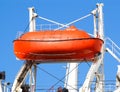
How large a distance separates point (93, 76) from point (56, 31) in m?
3.36

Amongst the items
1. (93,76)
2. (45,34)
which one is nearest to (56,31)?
(45,34)

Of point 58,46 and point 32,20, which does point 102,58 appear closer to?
point 58,46

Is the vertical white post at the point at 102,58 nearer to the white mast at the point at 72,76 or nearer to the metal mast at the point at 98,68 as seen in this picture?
the metal mast at the point at 98,68

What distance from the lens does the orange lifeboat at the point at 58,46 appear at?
3800 cm

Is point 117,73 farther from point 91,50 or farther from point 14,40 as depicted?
point 14,40

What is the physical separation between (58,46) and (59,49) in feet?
0.59

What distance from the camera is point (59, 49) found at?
1496 inches

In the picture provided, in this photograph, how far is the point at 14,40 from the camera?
3931cm

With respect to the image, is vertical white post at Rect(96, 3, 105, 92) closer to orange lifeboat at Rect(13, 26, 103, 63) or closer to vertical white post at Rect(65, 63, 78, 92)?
orange lifeboat at Rect(13, 26, 103, 63)

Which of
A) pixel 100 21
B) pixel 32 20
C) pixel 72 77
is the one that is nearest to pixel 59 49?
pixel 100 21

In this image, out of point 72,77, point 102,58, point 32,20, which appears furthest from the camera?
point 72,77

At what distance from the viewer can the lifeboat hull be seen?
125 feet

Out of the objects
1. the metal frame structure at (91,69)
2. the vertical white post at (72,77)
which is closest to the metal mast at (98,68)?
the metal frame structure at (91,69)

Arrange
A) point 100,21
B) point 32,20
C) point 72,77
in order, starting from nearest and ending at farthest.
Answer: point 100,21, point 32,20, point 72,77
